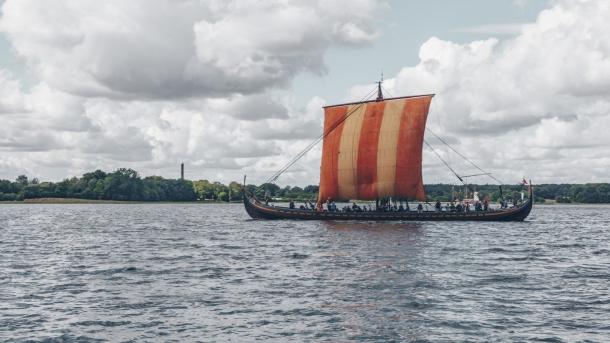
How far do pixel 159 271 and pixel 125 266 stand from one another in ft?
12.4

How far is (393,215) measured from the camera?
8988cm

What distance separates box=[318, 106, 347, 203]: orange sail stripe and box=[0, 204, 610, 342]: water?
37.7 m

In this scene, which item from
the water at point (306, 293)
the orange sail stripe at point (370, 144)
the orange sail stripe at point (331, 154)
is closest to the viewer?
the water at point (306, 293)

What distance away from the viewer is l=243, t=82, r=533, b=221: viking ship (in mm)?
88500

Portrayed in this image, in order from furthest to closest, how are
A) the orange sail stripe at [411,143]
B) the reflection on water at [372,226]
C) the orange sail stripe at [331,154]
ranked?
the orange sail stripe at [331,154] < the orange sail stripe at [411,143] < the reflection on water at [372,226]

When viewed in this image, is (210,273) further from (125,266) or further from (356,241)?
(356,241)

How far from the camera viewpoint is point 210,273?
38125 mm

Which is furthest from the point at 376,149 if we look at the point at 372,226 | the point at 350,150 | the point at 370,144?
the point at 372,226

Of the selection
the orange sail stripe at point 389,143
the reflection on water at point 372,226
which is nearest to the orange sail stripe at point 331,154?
the reflection on water at point 372,226

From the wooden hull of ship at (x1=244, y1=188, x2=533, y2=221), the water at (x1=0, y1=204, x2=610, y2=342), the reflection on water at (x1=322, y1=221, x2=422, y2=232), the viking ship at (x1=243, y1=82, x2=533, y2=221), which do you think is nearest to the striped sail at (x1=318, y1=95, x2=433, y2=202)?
the viking ship at (x1=243, y1=82, x2=533, y2=221)

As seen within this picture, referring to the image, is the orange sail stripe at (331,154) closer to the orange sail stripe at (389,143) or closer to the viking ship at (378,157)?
the viking ship at (378,157)

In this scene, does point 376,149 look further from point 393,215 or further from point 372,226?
point 372,226

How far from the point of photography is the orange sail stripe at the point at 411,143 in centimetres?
8812

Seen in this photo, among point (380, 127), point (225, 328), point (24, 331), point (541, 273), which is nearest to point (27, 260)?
point (24, 331)
